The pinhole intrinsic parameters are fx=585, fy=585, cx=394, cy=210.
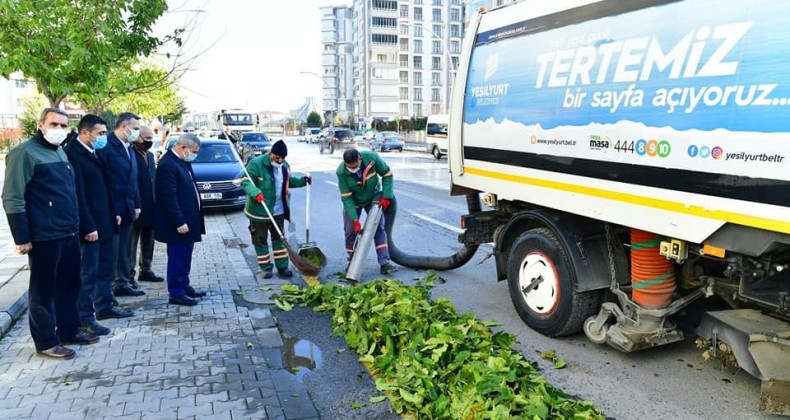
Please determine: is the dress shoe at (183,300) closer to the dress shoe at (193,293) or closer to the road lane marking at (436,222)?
the dress shoe at (193,293)

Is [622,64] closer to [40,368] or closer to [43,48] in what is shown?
[40,368]

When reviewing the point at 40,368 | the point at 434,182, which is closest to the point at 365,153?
the point at 40,368

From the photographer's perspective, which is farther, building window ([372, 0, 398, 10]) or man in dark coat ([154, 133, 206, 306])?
building window ([372, 0, 398, 10])

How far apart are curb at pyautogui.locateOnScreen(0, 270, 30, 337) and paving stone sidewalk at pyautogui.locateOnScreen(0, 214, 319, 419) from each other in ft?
0.25

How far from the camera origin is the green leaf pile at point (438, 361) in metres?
3.51

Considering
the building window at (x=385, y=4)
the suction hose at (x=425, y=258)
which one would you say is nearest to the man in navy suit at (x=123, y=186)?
the suction hose at (x=425, y=258)

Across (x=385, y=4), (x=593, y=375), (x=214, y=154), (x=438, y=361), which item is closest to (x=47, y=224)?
(x=438, y=361)

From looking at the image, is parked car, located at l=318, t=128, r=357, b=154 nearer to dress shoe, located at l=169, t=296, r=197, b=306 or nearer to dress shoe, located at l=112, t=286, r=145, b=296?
dress shoe, located at l=112, t=286, r=145, b=296

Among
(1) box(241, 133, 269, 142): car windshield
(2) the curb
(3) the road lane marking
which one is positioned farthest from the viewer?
(1) box(241, 133, 269, 142): car windshield

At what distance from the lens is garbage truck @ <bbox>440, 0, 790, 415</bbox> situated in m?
3.10

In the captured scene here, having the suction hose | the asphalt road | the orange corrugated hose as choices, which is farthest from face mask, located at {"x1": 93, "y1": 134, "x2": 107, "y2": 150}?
the orange corrugated hose

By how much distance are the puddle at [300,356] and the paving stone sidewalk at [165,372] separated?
61 millimetres

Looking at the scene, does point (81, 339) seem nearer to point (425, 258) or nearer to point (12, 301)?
point (12, 301)

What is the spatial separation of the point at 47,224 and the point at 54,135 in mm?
670
